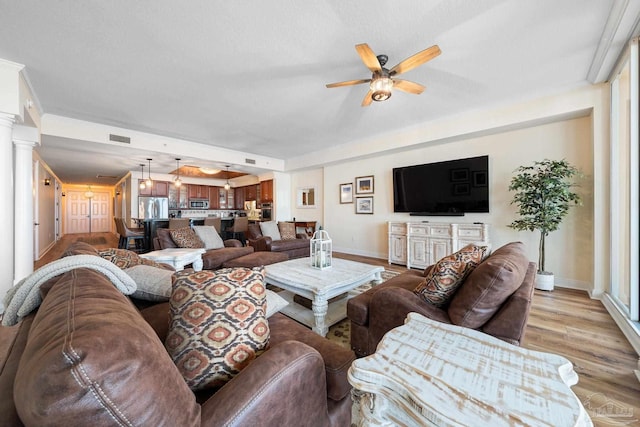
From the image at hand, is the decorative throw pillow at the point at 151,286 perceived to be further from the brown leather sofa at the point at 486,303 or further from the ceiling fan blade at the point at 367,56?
the ceiling fan blade at the point at 367,56

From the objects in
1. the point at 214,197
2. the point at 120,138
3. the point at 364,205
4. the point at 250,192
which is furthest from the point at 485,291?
the point at 214,197

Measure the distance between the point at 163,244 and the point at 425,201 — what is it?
14.7ft

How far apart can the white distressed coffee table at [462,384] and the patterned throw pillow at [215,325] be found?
0.43 meters

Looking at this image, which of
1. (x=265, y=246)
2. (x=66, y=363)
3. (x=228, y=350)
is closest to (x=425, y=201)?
(x=265, y=246)

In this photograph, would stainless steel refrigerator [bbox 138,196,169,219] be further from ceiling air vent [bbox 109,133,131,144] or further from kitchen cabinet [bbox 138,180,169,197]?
ceiling air vent [bbox 109,133,131,144]

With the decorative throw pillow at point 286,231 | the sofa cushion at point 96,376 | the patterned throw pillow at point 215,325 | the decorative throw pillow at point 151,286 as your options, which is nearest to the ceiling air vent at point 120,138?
the decorative throw pillow at point 286,231

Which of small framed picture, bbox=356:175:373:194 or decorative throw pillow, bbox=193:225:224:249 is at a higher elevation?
→ small framed picture, bbox=356:175:373:194

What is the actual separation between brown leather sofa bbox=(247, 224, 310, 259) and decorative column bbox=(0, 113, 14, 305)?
297 centimetres

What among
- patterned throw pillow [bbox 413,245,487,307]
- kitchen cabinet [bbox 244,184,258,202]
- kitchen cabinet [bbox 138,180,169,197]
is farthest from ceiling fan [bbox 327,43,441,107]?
kitchen cabinet [bbox 138,180,169,197]

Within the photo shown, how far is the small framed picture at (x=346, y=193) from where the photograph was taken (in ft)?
19.9

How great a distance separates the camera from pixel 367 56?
6.87 ft

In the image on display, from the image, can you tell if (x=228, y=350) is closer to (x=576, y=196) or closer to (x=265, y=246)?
(x=265, y=246)

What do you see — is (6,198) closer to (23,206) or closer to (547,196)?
(23,206)

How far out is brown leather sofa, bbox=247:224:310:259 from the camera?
4633 millimetres
